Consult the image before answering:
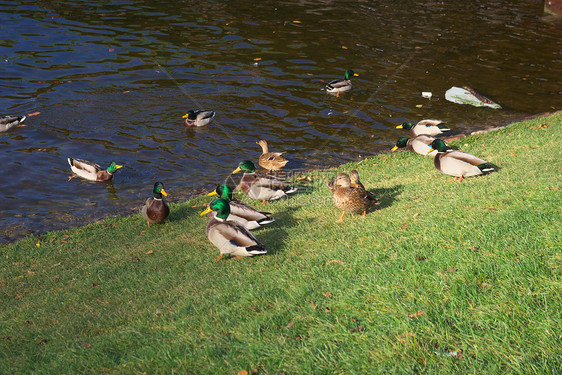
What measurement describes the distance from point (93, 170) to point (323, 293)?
9320mm

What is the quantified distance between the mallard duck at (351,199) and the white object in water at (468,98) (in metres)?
12.0

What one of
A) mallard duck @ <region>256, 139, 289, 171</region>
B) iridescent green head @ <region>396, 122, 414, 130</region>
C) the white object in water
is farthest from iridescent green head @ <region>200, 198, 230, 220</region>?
the white object in water

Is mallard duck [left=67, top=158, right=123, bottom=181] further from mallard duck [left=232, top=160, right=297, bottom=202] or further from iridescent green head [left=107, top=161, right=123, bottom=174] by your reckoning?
mallard duck [left=232, top=160, right=297, bottom=202]

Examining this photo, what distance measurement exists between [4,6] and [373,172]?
83.3 ft

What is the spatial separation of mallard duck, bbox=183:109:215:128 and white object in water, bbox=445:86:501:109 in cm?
912

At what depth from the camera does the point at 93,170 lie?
1315cm

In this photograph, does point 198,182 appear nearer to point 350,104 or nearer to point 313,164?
point 313,164

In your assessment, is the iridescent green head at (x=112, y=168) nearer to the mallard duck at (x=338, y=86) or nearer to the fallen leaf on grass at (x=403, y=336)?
the mallard duck at (x=338, y=86)

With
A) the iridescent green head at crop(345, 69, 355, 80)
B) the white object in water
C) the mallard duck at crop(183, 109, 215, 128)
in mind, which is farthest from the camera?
the iridescent green head at crop(345, 69, 355, 80)

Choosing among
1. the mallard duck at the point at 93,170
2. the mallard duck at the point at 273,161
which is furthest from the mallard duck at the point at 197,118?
the mallard duck at the point at 93,170

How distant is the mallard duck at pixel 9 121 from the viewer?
1556 cm

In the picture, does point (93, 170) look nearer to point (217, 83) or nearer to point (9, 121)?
point (9, 121)

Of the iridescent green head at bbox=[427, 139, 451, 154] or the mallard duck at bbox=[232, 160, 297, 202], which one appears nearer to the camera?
Result: the mallard duck at bbox=[232, 160, 297, 202]

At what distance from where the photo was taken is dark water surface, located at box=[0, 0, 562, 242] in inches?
553
